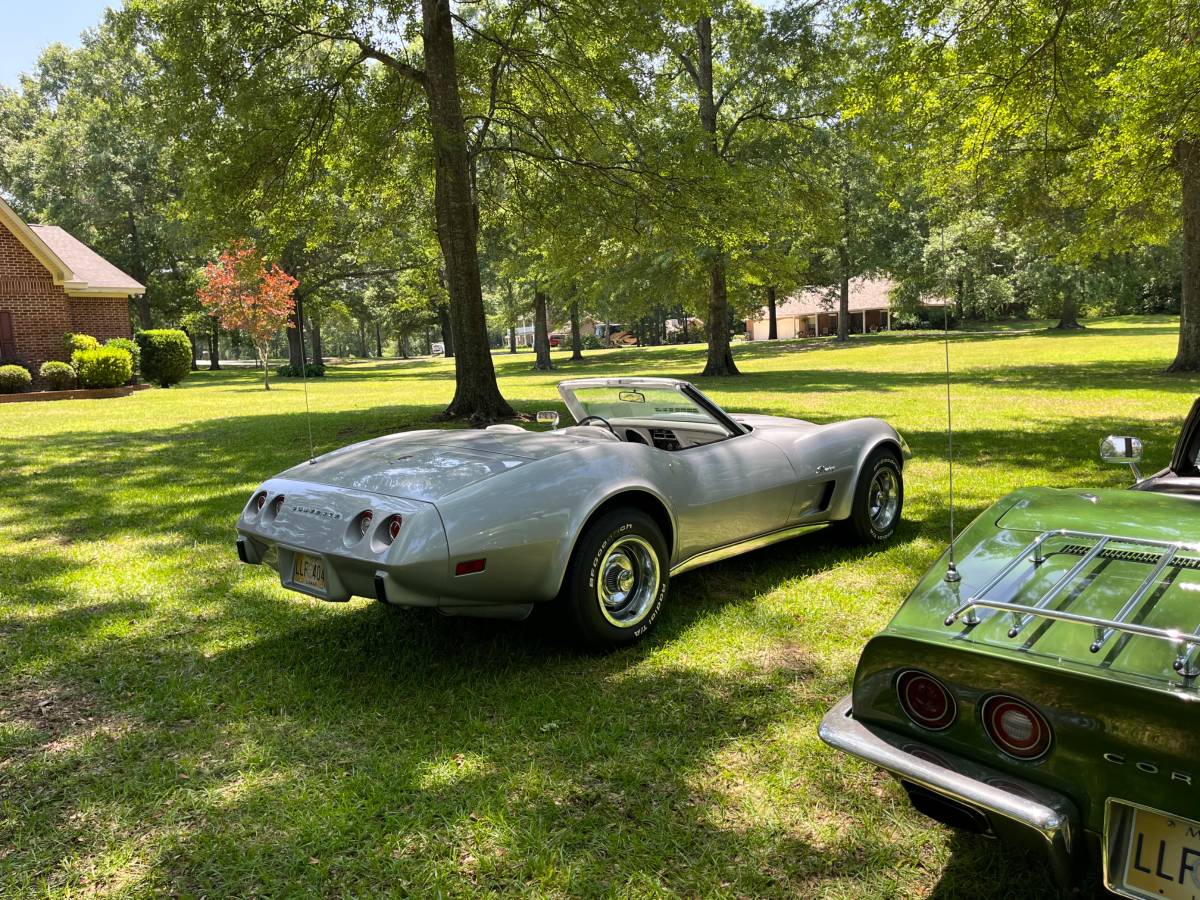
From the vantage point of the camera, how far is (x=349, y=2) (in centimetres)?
1146

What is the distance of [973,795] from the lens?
181 centimetres

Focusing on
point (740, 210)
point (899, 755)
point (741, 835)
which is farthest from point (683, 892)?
point (740, 210)

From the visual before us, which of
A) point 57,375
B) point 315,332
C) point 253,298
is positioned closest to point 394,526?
point 57,375

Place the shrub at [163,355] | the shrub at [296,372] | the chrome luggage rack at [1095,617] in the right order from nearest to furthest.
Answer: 1. the chrome luggage rack at [1095,617]
2. the shrub at [163,355]
3. the shrub at [296,372]

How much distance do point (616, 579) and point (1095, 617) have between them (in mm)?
2200

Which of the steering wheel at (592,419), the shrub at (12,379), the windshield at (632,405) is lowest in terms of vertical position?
the steering wheel at (592,419)

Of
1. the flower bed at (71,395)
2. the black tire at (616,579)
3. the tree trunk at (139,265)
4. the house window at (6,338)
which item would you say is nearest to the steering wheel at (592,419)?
the black tire at (616,579)

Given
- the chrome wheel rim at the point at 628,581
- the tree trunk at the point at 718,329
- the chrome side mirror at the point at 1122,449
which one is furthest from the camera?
the tree trunk at the point at 718,329

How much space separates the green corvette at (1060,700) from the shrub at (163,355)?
27.8m

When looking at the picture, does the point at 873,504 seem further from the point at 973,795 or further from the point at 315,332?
the point at 315,332

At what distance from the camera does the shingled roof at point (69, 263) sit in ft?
72.7

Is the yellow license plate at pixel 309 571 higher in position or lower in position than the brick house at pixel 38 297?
lower

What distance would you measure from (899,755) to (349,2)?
41.4 ft

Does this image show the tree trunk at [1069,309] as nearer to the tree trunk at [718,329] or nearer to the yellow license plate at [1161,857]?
the tree trunk at [718,329]
